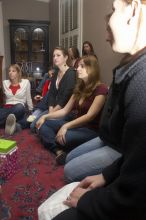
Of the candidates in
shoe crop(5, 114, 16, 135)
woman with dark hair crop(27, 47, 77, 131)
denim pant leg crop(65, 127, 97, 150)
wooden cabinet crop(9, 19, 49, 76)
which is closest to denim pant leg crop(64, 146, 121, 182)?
denim pant leg crop(65, 127, 97, 150)

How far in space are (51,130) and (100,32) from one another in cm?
199

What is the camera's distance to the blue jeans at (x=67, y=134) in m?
2.01

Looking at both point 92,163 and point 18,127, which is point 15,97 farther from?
point 92,163

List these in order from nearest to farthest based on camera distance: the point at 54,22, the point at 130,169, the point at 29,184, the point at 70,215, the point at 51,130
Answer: the point at 130,169 < the point at 70,215 < the point at 29,184 < the point at 51,130 < the point at 54,22

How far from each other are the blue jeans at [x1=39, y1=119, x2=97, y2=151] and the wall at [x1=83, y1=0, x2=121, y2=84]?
1.35 metres

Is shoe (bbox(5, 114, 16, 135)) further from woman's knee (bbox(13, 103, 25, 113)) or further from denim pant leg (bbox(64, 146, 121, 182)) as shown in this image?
denim pant leg (bbox(64, 146, 121, 182))

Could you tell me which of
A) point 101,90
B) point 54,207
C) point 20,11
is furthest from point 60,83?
point 20,11

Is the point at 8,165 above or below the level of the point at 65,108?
below

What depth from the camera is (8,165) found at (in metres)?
1.90

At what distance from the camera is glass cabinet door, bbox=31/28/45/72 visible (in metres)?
6.36

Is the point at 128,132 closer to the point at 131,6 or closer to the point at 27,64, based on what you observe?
the point at 131,6

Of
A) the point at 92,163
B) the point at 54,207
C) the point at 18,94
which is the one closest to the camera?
the point at 54,207

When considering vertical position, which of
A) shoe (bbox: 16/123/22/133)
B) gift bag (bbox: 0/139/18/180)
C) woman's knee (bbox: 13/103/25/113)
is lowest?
shoe (bbox: 16/123/22/133)

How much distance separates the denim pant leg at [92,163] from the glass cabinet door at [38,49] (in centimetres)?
522
